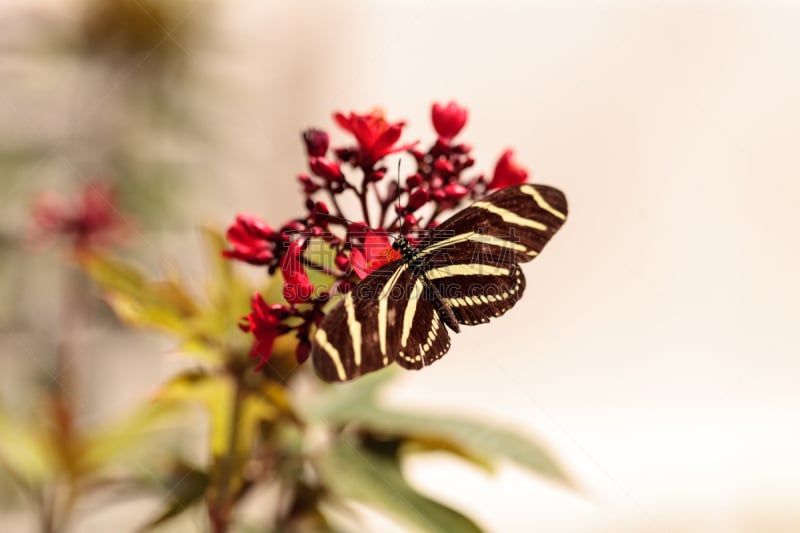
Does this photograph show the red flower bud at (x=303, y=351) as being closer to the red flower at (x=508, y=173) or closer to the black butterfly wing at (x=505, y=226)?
the black butterfly wing at (x=505, y=226)

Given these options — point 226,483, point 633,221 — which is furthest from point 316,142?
point 633,221

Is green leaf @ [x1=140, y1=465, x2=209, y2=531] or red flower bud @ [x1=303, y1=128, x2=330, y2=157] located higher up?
red flower bud @ [x1=303, y1=128, x2=330, y2=157]

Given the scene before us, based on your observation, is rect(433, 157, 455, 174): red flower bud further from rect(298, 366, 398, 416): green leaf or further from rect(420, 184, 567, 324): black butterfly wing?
rect(298, 366, 398, 416): green leaf

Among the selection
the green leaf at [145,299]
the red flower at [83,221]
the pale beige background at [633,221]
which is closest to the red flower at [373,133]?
the green leaf at [145,299]

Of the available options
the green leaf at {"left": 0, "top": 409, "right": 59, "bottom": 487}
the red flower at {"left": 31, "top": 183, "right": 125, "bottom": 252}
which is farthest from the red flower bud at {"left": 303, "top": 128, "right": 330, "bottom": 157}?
Result: the red flower at {"left": 31, "top": 183, "right": 125, "bottom": 252}

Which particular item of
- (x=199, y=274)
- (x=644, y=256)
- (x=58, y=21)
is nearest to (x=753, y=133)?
(x=644, y=256)
